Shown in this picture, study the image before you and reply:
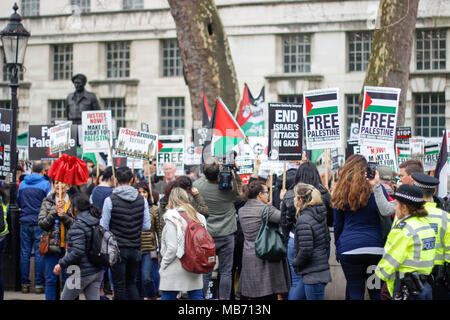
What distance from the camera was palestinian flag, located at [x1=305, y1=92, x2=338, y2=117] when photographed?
10422 millimetres

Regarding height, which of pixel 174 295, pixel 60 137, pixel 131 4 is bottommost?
pixel 174 295

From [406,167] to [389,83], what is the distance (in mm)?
6768

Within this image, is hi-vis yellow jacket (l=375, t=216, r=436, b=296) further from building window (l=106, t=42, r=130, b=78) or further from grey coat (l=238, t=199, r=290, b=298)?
building window (l=106, t=42, r=130, b=78)

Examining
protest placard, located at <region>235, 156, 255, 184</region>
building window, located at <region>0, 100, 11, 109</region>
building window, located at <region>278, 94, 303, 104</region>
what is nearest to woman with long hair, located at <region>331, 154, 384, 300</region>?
protest placard, located at <region>235, 156, 255, 184</region>

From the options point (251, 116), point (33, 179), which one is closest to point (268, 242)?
point (33, 179)

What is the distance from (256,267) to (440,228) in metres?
3.05

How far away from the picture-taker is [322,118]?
1049 cm

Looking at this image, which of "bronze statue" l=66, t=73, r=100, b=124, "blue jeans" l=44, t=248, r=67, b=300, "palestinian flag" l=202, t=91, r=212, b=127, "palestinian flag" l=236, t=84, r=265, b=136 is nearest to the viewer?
"blue jeans" l=44, t=248, r=67, b=300

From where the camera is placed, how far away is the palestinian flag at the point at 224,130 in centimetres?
1157

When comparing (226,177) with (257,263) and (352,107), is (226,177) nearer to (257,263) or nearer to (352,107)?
(257,263)

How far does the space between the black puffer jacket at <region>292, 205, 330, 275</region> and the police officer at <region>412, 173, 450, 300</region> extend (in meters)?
1.29

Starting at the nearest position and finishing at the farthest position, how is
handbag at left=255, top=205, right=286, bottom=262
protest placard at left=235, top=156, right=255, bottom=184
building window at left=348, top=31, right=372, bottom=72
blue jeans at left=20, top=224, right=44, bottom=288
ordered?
1. handbag at left=255, top=205, right=286, bottom=262
2. blue jeans at left=20, top=224, right=44, bottom=288
3. protest placard at left=235, top=156, right=255, bottom=184
4. building window at left=348, top=31, right=372, bottom=72

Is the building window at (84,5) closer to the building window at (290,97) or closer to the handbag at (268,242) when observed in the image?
the building window at (290,97)
